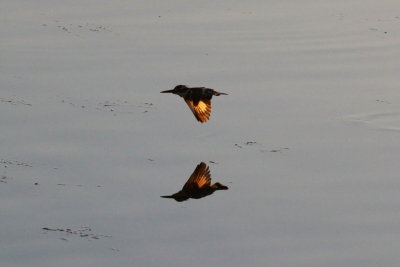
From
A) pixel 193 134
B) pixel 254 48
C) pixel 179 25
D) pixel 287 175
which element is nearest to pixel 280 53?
pixel 254 48

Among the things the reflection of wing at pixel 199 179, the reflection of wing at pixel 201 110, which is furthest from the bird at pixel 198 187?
the reflection of wing at pixel 201 110

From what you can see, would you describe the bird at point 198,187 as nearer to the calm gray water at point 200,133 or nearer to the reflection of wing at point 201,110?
the calm gray water at point 200,133

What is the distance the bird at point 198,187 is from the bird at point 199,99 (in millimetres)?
1137

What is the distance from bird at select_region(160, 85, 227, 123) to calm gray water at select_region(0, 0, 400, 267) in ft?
0.49

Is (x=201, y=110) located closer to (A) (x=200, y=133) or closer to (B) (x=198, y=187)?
(A) (x=200, y=133)

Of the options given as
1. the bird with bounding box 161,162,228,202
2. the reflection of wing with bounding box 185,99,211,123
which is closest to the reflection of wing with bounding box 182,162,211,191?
the bird with bounding box 161,162,228,202

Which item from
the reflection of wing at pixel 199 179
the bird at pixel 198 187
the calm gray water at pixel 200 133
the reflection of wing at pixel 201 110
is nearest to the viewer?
the calm gray water at pixel 200 133

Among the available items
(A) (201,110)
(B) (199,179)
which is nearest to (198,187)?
(B) (199,179)

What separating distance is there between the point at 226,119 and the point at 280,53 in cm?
208

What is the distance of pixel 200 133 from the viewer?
10.0m

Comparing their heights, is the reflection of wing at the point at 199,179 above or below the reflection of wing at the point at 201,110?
below

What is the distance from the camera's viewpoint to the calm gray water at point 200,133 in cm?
768

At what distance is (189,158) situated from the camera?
30.7 feet

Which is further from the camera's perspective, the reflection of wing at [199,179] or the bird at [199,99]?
the bird at [199,99]
